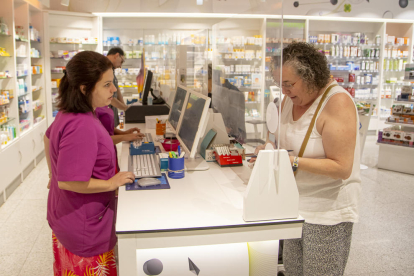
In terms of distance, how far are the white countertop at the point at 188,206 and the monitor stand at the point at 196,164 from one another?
98 millimetres

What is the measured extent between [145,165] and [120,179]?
0.46 metres

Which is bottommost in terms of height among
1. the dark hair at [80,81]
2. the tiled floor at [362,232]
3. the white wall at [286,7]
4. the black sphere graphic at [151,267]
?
the tiled floor at [362,232]

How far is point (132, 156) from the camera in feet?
8.49

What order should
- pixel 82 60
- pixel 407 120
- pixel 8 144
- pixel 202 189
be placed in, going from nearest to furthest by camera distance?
pixel 82 60
pixel 202 189
pixel 8 144
pixel 407 120

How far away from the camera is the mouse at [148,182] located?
1983 millimetres

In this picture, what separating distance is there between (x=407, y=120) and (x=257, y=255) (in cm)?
455

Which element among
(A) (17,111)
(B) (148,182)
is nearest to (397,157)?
(B) (148,182)

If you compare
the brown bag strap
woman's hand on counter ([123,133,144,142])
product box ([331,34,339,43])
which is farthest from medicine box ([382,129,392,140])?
the brown bag strap

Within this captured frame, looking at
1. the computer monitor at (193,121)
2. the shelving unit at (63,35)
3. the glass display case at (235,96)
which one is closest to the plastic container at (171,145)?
the computer monitor at (193,121)

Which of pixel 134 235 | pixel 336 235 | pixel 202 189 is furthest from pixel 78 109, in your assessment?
pixel 336 235

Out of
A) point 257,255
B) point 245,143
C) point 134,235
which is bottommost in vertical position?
point 257,255

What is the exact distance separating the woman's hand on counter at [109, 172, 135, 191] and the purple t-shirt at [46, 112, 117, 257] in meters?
0.04

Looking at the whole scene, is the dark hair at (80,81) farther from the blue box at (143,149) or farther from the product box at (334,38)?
the product box at (334,38)

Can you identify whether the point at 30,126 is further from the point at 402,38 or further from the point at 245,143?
the point at 402,38
